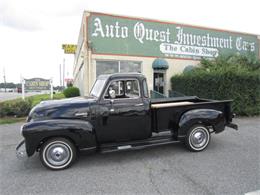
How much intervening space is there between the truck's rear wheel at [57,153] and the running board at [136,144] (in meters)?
0.67

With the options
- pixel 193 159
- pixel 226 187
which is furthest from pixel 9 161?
pixel 226 187

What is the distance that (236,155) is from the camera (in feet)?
15.1

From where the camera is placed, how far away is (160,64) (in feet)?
40.4

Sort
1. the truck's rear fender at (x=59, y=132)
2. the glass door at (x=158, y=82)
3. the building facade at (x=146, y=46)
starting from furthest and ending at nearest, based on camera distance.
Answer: the glass door at (x=158, y=82), the building facade at (x=146, y=46), the truck's rear fender at (x=59, y=132)

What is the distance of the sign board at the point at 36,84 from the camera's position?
1193cm

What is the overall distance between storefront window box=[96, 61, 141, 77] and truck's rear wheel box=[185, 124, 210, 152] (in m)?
7.48

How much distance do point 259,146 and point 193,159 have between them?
2156mm

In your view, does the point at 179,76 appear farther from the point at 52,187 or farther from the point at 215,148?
the point at 52,187

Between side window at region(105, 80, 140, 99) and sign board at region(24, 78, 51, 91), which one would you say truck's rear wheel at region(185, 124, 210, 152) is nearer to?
side window at region(105, 80, 140, 99)

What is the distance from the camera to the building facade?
11.1 metres

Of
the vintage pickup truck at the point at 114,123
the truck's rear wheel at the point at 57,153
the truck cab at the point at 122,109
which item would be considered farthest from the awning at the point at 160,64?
the truck's rear wheel at the point at 57,153

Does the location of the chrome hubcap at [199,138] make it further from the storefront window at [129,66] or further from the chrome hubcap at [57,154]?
the storefront window at [129,66]

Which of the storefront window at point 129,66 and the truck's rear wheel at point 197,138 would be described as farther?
the storefront window at point 129,66

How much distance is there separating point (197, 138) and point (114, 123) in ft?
7.14
